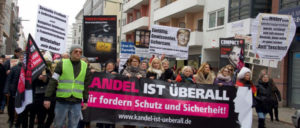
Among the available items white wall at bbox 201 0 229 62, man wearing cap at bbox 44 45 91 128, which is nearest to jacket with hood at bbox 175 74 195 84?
man wearing cap at bbox 44 45 91 128

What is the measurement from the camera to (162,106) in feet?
27.1

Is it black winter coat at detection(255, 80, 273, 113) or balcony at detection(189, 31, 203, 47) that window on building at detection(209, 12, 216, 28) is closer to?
balcony at detection(189, 31, 203, 47)

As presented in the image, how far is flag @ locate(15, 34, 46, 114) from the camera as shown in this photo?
279 inches

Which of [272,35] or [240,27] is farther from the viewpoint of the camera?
[240,27]

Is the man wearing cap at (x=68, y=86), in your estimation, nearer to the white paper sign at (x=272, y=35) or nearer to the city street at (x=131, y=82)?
the city street at (x=131, y=82)

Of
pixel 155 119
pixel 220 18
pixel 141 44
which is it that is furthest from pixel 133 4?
pixel 155 119

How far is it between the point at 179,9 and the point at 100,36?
1883cm

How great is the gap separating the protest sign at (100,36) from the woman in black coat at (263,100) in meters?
4.47

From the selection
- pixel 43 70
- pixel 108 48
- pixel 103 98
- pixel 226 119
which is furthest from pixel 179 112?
pixel 108 48

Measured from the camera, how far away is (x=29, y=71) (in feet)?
23.5

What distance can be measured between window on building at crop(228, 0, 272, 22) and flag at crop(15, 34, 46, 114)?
15654 mm

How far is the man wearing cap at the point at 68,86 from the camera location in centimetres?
618

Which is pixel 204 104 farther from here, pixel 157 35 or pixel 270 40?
pixel 157 35

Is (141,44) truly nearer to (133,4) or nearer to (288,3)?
(288,3)
